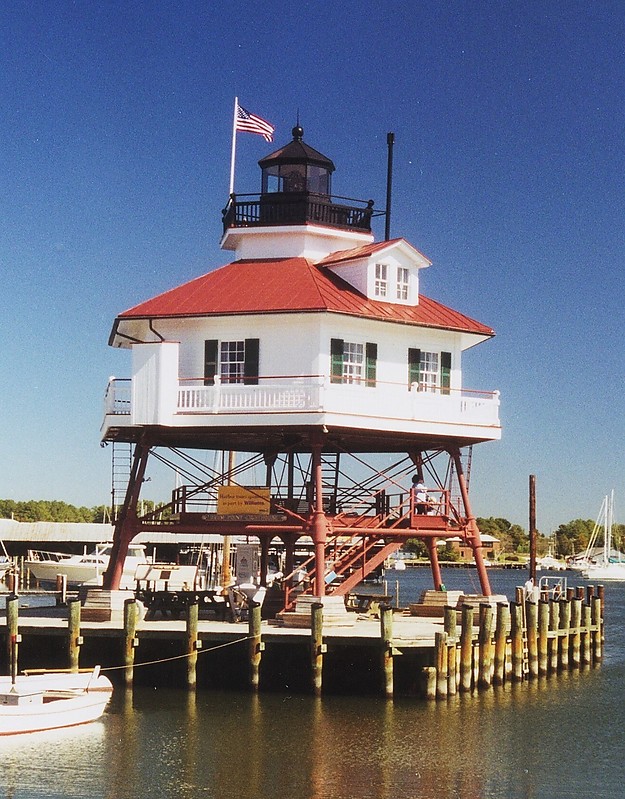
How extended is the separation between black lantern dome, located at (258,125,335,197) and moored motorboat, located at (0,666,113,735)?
19090 millimetres

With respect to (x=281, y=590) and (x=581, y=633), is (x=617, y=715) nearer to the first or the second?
(x=581, y=633)

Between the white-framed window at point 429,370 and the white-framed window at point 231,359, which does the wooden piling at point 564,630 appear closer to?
the white-framed window at point 429,370

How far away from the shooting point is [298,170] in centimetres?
4656

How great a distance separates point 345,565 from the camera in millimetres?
42375

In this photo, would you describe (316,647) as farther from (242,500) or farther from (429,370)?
(429,370)

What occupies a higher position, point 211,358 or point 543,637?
point 211,358

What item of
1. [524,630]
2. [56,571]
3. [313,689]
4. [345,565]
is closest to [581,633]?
[524,630]

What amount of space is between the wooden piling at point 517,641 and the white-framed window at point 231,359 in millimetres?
10902

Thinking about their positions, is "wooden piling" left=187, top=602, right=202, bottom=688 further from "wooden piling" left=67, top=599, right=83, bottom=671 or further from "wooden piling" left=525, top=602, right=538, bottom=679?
"wooden piling" left=525, top=602, right=538, bottom=679

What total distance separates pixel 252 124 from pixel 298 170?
218 centimetres

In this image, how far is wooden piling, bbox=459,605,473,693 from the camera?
121 ft

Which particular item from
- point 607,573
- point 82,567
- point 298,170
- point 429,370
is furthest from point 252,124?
point 607,573

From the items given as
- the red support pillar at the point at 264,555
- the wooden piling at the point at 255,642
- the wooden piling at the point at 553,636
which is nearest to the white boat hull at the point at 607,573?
the red support pillar at the point at 264,555

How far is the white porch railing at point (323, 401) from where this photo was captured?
40.2 meters
